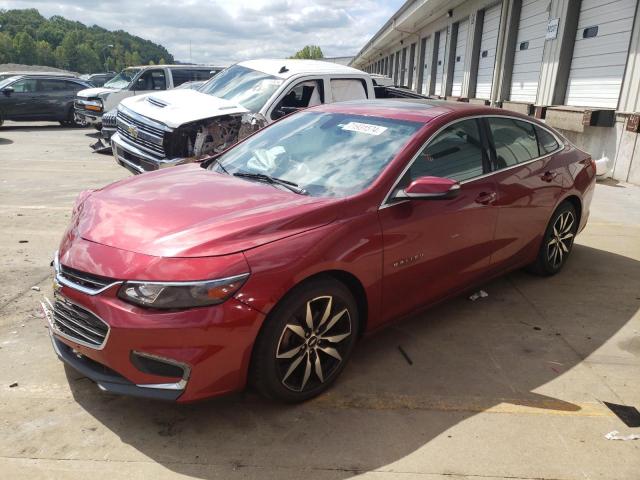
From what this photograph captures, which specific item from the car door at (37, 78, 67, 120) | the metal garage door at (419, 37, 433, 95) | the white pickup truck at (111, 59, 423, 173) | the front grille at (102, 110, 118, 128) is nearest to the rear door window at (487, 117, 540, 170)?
the white pickup truck at (111, 59, 423, 173)

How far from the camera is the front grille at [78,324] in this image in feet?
8.36

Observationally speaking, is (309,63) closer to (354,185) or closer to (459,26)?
(354,185)

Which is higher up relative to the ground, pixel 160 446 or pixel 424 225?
pixel 424 225

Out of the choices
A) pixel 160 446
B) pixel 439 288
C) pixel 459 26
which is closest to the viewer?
pixel 160 446

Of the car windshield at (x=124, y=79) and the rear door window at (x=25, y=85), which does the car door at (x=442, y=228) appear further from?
the rear door window at (x=25, y=85)

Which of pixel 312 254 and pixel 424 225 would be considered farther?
pixel 424 225

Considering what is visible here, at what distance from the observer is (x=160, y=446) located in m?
2.62

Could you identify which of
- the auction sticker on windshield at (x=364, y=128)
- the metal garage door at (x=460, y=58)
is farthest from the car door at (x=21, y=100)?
the auction sticker on windshield at (x=364, y=128)

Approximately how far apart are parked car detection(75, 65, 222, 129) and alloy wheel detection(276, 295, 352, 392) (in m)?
12.0

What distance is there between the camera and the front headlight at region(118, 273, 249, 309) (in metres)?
2.45

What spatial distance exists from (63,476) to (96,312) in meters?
0.74

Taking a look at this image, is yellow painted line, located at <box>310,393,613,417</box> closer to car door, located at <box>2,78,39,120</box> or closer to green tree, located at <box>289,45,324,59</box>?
car door, located at <box>2,78,39,120</box>

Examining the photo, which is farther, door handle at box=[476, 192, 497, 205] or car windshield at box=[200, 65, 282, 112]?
car windshield at box=[200, 65, 282, 112]

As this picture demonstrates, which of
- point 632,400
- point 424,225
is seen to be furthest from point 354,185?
point 632,400
